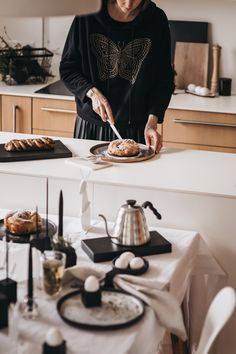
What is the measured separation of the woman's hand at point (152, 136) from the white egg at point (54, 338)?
1.36 meters

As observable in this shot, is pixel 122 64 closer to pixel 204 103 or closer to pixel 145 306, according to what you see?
pixel 204 103

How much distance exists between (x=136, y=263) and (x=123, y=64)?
129cm

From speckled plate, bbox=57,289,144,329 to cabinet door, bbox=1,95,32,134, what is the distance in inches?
94.6

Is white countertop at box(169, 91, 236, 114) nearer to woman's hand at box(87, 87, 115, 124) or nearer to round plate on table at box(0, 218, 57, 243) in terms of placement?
woman's hand at box(87, 87, 115, 124)

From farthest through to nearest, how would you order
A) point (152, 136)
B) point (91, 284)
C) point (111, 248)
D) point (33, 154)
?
point (152, 136), point (33, 154), point (111, 248), point (91, 284)

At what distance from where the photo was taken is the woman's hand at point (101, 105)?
3.07m

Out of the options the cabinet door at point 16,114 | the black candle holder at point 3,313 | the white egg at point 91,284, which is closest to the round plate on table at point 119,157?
the white egg at point 91,284

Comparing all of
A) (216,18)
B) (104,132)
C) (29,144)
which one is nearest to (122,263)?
(29,144)

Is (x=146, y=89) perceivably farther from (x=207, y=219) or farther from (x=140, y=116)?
(x=207, y=219)

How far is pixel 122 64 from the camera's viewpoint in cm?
329

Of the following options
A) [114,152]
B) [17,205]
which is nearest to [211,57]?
[114,152]

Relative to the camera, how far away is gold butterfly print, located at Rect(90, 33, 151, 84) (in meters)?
3.26

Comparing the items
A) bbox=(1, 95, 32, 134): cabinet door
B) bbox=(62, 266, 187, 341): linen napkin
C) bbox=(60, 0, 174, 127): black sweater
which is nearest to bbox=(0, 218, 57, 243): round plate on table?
bbox=(62, 266, 187, 341): linen napkin

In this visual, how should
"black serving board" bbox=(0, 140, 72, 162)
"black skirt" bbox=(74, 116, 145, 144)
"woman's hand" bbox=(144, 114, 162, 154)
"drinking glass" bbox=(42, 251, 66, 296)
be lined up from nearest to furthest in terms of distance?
"drinking glass" bbox=(42, 251, 66, 296)
"black serving board" bbox=(0, 140, 72, 162)
"woman's hand" bbox=(144, 114, 162, 154)
"black skirt" bbox=(74, 116, 145, 144)
